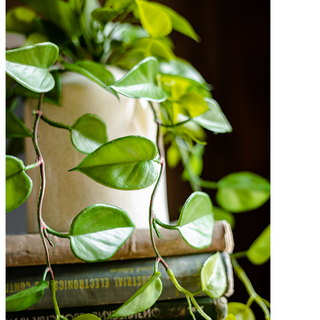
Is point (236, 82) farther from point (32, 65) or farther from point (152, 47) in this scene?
point (32, 65)

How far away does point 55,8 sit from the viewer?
457 millimetres

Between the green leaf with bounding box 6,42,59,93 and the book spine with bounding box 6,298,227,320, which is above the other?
the green leaf with bounding box 6,42,59,93

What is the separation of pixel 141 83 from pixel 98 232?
0.57ft

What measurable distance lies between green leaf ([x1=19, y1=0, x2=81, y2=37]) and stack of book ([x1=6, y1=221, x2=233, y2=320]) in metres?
0.31

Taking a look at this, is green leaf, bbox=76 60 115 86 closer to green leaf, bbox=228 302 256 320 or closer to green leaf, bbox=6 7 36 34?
green leaf, bbox=6 7 36 34

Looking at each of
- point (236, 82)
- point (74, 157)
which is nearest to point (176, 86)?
point (74, 157)

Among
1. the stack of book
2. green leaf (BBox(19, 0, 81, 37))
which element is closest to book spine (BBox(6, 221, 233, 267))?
the stack of book

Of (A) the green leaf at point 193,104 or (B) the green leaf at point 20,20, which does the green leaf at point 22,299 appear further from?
(B) the green leaf at point 20,20

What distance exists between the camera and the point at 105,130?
385 mm

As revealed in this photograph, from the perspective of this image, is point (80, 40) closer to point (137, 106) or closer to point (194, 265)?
point (137, 106)

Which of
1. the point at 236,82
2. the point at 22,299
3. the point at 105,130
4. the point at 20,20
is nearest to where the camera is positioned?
the point at 22,299

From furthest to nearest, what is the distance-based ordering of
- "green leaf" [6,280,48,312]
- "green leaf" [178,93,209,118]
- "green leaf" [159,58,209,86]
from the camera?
1. "green leaf" [159,58,209,86]
2. "green leaf" [178,93,209,118]
3. "green leaf" [6,280,48,312]

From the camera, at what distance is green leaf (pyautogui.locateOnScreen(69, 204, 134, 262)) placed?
0.30 metres
